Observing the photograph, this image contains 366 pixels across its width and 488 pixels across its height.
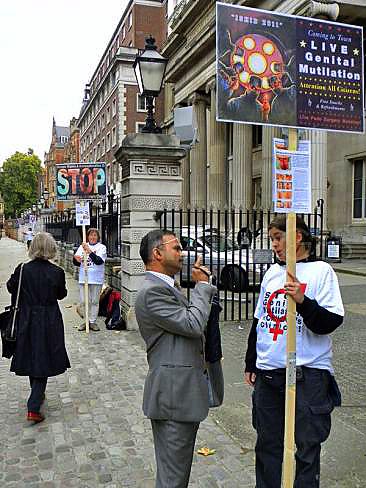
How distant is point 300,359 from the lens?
9.64 feet

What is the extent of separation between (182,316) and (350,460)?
228 centimetres

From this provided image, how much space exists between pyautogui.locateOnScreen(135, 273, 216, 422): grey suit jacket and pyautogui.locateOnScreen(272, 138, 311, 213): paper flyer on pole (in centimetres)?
71

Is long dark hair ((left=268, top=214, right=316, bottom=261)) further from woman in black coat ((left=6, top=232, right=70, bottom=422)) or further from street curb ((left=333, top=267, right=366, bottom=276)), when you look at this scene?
street curb ((left=333, top=267, right=366, bottom=276))

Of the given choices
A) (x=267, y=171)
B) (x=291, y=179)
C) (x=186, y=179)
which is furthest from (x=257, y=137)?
(x=291, y=179)

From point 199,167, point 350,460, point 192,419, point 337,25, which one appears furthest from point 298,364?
point 199,167

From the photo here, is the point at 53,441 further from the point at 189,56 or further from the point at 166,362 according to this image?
the point at 189,56

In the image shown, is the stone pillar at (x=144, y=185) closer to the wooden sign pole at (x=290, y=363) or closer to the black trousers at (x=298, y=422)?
the black trousers at (x=298, y=422)

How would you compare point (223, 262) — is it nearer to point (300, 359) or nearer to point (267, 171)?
point (300, 359)

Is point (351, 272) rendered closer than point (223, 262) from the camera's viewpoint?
No

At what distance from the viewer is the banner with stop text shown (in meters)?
11.3

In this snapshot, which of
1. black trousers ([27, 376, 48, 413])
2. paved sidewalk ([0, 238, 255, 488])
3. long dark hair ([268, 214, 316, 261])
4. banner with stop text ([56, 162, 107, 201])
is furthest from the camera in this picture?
banner with stop text ([56, 162, 107, 201])

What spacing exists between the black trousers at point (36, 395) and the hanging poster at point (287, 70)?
3270 millimetres

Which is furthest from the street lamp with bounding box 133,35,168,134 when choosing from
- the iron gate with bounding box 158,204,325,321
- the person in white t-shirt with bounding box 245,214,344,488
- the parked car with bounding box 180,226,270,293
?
the person in white t-shirt with bounding box 245,214,344,488

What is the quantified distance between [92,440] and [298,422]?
221 centimetres
